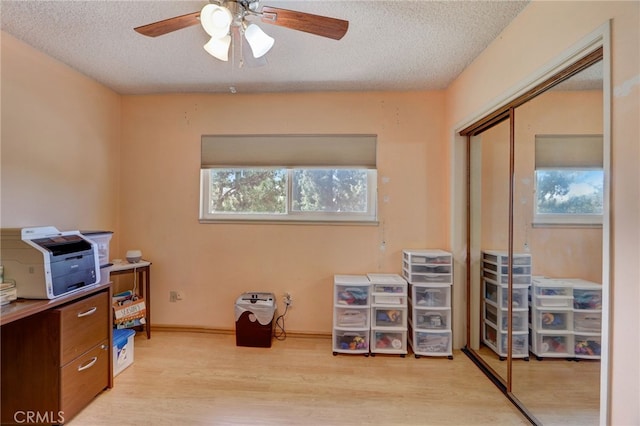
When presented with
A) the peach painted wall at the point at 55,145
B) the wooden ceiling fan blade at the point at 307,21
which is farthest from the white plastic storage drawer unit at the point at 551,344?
the peach painted wall at the point at 55,145

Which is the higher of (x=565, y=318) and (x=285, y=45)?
(x=285, y=45)

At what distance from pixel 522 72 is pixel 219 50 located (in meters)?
1.82

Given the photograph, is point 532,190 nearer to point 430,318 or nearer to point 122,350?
point 430,318

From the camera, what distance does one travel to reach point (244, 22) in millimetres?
1435

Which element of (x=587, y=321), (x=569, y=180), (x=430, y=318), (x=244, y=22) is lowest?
(x=430, y=318)

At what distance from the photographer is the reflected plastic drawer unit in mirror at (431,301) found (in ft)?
7.57

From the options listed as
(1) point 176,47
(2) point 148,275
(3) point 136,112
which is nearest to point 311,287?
(2) point 148,275

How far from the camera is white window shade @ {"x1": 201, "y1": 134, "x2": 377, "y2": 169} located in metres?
2.65

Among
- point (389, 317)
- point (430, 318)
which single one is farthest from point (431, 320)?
point (389, 317)

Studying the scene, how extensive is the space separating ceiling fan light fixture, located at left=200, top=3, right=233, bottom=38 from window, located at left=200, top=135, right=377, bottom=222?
55.6 inches

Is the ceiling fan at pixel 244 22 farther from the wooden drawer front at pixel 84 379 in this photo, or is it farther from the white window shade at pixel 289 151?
the wooden drawer front at pixel 84 379

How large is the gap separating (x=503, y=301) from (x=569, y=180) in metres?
1.02

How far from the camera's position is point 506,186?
1945mm

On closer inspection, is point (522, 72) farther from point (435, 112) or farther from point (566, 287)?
point (566, 287)
